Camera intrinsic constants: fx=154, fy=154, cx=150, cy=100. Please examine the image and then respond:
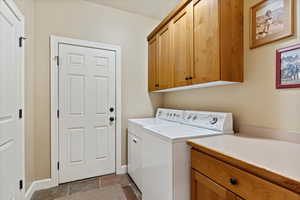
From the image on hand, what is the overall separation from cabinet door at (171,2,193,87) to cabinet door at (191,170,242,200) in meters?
0.98

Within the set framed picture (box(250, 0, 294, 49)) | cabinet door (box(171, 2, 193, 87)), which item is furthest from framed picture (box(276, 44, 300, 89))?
cabinet door (box(171, 2, 193, 87))

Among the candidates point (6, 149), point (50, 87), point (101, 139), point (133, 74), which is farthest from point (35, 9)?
point (101, 139)

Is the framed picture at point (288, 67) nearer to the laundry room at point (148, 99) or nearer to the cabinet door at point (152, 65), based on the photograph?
the laundry room at point (148, 99)

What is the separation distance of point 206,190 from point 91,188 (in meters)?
1.71

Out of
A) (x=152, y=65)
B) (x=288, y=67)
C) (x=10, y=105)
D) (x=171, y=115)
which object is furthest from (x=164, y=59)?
(x=10, y=105)

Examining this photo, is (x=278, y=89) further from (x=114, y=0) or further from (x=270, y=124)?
(x=114, y=0)

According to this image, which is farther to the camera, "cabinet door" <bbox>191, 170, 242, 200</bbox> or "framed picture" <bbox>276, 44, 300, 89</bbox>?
"framed picture" <bbox>276, 44, 300, 89</bbox>

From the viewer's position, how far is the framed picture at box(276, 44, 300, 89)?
1078 mm


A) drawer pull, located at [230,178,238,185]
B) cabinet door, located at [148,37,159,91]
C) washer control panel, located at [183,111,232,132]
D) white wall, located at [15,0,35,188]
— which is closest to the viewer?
drawer pull, located at [230,178,238,185]

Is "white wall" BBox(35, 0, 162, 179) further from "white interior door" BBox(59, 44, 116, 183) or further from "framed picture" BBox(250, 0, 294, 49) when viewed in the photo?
"framed picture" BBox(250, 0, 294, 49)

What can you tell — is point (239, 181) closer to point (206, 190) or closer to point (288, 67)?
point (206, 190)

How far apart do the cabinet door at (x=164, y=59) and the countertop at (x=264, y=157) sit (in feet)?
3.71

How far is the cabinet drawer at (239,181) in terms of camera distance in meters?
0.66

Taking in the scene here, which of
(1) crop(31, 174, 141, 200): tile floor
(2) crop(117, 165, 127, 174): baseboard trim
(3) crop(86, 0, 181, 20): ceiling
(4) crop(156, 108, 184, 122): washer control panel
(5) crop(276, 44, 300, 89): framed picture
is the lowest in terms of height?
(1) crop(31, 174, 141, 200): tile floor
